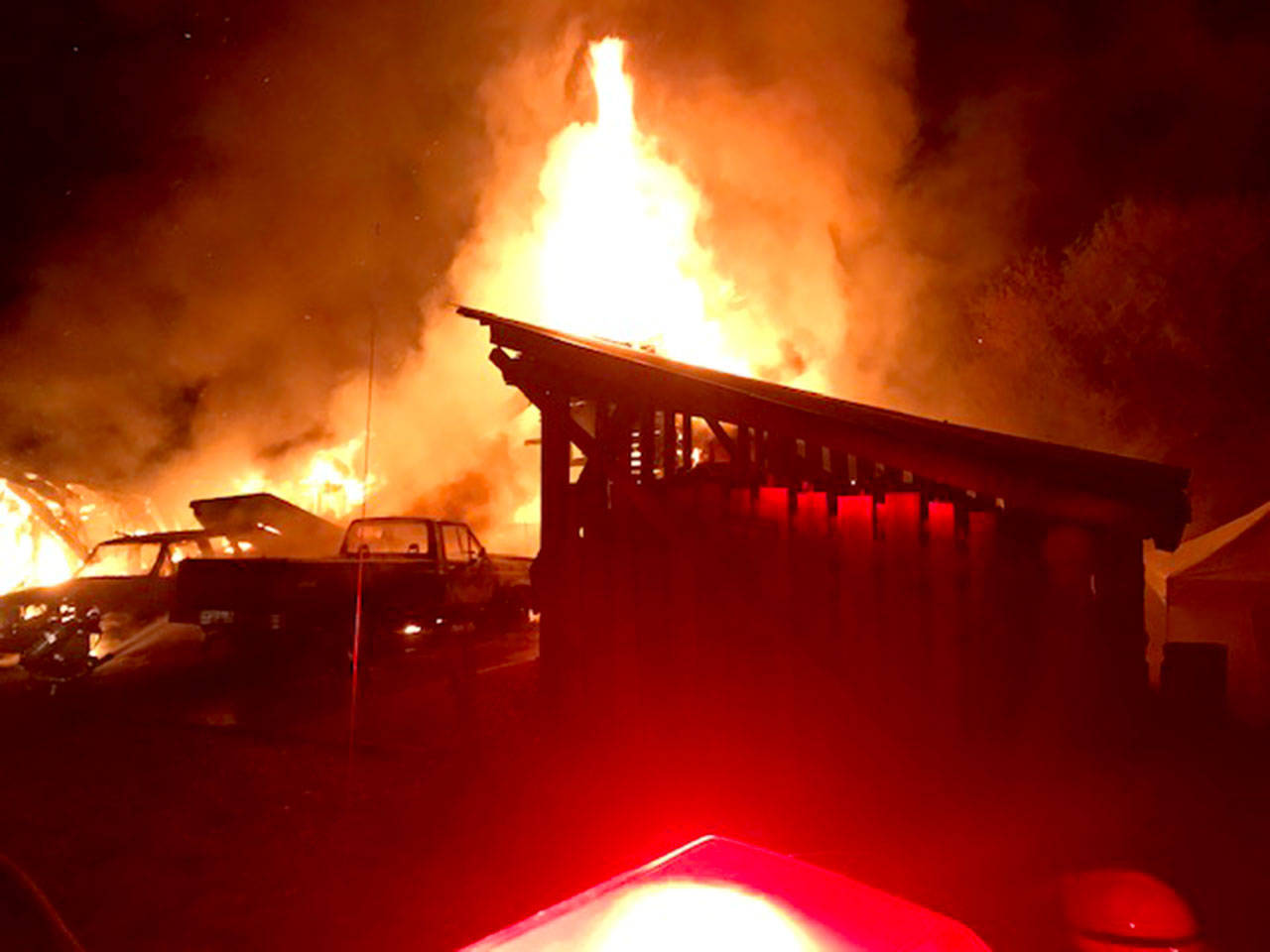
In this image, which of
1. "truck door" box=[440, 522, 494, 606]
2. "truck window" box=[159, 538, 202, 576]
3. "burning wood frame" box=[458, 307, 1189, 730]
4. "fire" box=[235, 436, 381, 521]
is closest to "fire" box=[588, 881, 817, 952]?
"burning wood frame" box=[458, 307, 1189, 730]

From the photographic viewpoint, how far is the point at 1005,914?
8.46ft

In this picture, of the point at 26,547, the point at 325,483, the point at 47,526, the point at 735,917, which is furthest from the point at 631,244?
the point at 735,917

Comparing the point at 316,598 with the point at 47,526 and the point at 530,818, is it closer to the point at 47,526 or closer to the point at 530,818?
the point at 530,818

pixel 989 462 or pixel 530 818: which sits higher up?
pixel 989 462

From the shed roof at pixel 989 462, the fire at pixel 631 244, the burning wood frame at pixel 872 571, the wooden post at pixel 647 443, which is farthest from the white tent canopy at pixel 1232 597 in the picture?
the fire at pixel 631 244

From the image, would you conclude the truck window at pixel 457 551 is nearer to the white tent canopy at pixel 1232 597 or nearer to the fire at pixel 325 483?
the white tent canopy at pixel 1232 597

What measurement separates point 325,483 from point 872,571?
27.1 m

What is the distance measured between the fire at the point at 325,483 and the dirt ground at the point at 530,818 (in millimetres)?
22142

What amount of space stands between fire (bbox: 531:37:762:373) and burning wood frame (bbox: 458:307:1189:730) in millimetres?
14638

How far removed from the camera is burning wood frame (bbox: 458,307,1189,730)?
5359mm

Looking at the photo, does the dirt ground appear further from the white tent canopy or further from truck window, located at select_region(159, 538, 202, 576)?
truck window, located at select_region(159, 538, 202, 576)

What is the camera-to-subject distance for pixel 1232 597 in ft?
40.9

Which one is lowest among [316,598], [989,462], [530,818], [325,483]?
[530,818]

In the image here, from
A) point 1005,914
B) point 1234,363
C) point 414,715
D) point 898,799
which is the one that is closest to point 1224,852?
point 898,799
